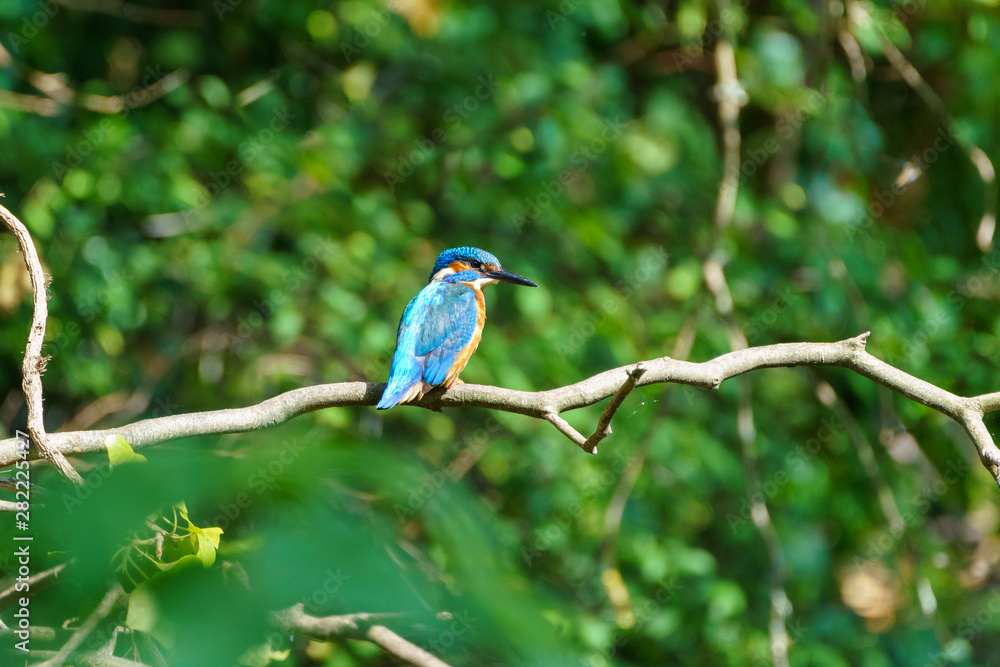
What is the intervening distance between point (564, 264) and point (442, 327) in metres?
1.41

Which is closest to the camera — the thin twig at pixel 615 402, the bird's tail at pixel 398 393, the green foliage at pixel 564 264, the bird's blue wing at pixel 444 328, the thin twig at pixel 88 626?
the thin twig at pixel 88 626

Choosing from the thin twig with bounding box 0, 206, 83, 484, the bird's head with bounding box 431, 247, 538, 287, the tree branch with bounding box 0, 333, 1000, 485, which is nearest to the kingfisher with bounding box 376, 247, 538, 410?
the bird's head with bounding box 431, 247, 538, 287

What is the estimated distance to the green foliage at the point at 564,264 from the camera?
319 centimetres

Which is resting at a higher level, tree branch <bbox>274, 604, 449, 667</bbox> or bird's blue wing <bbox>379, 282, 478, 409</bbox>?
bird's blue wing <bbox>379, 282, 478, 409</bbox>

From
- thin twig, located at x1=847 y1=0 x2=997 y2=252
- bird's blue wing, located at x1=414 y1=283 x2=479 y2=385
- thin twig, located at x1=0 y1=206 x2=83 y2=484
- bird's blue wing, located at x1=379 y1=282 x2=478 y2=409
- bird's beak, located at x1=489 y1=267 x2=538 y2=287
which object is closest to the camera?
→ thin twig, located at x1=0 y1=206 x2=83 y2=484

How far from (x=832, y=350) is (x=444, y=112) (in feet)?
8.01

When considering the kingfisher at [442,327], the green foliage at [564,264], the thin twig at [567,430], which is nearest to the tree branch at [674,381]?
the thin twig at [567,430]

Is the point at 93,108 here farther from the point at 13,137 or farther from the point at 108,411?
the point at 108,411

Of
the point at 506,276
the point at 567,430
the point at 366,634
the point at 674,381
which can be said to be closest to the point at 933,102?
the point at 506,276

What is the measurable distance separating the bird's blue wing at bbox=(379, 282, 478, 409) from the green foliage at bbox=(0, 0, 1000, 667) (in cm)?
53

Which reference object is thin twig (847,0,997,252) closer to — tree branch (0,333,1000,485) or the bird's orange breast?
the bird's orange breast

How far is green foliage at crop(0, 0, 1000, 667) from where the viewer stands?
319 centimetres

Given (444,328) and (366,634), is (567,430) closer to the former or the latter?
(366,634)

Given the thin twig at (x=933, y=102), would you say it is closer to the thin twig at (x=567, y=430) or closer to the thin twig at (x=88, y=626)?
the thin twig at (x=567, y=430)
